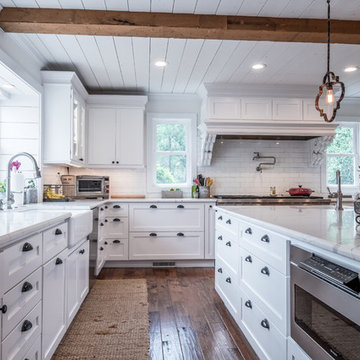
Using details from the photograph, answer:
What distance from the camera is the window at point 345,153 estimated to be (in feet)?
16.2

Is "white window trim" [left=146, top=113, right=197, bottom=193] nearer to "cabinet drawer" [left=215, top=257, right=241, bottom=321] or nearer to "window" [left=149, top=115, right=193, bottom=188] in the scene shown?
"window" [left=149, top=115, right=193, bottom=188]

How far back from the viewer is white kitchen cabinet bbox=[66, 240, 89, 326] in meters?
2.13

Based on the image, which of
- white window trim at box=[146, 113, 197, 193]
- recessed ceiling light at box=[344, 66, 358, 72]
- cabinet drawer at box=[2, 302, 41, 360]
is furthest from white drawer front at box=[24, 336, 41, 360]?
recessed ceiling light at box=[344, 66, 358, 72]

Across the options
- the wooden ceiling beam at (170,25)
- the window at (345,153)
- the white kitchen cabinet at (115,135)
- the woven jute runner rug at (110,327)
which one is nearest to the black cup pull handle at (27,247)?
the woven jute runner rug at (110,327)

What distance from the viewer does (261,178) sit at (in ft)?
15.4

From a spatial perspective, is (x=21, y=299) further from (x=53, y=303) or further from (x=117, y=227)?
(x=117, y=227)

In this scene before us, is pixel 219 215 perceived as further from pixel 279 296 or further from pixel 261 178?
pixel 261 178

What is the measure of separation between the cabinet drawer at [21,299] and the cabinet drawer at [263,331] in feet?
4.01

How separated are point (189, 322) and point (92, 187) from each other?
7.65 ft

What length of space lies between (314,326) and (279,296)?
12.4 inches

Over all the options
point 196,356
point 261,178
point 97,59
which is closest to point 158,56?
point 97,59

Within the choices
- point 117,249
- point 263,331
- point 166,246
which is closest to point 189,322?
point 263,331

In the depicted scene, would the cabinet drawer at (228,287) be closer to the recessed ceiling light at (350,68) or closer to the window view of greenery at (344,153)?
the recessed ceiling light at (350,68)

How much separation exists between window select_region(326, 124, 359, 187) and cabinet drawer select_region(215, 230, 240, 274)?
3.04 m
